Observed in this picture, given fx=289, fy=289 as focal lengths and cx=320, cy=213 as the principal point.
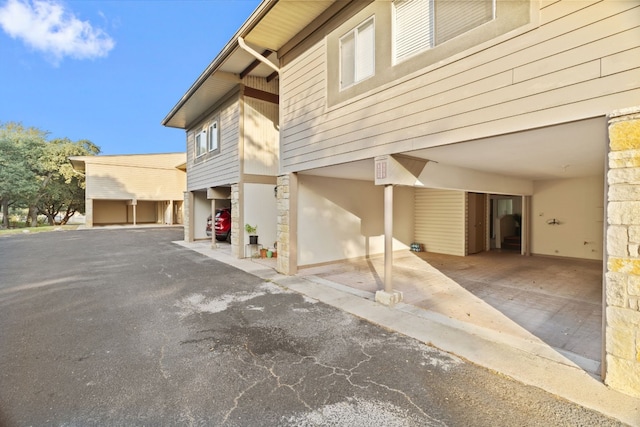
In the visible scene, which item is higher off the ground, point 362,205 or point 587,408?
point 362,205

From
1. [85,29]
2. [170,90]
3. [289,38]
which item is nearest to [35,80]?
[170,90]

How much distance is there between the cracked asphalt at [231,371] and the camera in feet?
7.35

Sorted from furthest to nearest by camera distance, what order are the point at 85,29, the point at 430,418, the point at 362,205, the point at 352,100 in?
1. the point at 85,29
2. the point at 362,205
3. the point at 352,100
4. the point at 430,418

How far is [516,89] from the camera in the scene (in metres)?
3.15

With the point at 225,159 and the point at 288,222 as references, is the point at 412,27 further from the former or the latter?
the point at 225,159

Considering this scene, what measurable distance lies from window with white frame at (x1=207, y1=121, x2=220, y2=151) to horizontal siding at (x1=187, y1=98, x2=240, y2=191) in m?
0.35

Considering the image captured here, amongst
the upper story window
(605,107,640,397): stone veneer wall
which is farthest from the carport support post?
the upper story window

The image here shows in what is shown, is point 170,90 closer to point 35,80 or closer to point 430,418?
point 35,80

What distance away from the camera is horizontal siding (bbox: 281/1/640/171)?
2.56 meters

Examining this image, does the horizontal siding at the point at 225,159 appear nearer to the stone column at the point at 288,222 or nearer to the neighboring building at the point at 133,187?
the stone column at the point at 288,222

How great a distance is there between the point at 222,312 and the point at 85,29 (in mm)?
51784

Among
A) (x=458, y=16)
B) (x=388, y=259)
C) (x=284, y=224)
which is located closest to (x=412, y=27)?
(x=458, y=16)

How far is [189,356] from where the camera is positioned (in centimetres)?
319

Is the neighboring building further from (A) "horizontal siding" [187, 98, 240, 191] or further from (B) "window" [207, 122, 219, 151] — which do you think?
(B) "window" [207, 122, 219, 151]
